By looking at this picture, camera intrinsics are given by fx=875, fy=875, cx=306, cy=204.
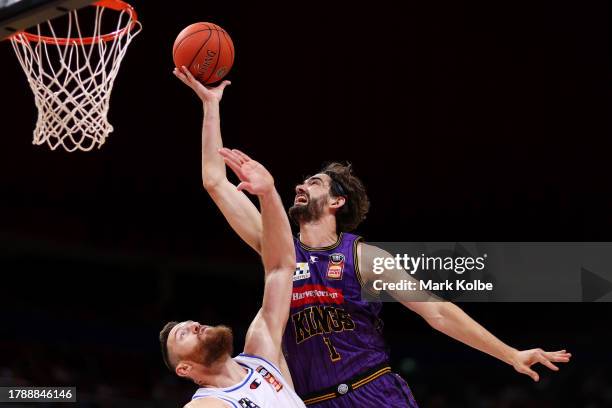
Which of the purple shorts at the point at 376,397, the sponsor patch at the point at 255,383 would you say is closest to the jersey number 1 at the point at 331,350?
the purple shorts at the point at 376,397

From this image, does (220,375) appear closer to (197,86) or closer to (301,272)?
(301,272)

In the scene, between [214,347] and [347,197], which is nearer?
[214,347]

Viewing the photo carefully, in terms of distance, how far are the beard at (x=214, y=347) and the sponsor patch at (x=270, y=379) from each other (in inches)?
7.5

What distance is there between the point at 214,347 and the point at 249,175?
33.8 inches

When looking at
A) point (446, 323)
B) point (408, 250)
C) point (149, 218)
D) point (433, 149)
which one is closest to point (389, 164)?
point (433, 149)

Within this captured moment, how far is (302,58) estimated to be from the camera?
12188 mm

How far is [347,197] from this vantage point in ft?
16.6

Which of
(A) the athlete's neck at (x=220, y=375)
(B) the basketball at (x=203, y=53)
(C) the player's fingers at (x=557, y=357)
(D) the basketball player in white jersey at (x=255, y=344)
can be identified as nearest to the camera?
(D) the basketball player in white jersey at (x=255, y=344)

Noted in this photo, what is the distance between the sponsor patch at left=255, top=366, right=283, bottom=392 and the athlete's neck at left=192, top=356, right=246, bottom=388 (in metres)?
0.10

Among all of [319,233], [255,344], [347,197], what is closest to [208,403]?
[255,344]

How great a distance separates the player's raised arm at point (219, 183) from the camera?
473 cm

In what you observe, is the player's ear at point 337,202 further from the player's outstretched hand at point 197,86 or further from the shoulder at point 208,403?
the shoulder at point 208,403

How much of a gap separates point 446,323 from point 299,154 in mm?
7717

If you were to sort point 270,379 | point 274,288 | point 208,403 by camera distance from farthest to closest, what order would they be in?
point 274,288 → point 270,379 → point 208,403
